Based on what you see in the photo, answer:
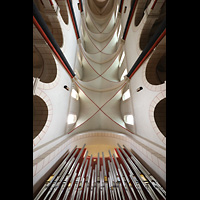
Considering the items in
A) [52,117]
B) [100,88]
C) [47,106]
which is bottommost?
[52,117]

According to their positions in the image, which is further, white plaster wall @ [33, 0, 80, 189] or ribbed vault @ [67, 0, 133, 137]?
ribbed vault @ [67, 0, 133, 137]

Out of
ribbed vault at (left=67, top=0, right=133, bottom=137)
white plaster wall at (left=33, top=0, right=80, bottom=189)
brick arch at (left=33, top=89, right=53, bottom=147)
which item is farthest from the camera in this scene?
ribbed vault at (left=67, top=0, right=133, bottom=137)

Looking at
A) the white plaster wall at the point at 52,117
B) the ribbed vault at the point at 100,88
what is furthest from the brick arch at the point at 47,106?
the ribbed vault at the point at 100,88

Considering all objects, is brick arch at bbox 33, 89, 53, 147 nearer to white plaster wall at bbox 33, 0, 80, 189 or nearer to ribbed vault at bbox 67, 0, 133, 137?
white plaster wall at bbox 33, 0, 80, 189

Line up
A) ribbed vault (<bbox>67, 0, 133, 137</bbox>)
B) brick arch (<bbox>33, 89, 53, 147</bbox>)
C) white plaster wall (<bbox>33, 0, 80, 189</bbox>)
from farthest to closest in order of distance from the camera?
1. ribbed vault (<bbox>67, 0, 133, 137</bbox>)
2. brick arch (<bbox>33, 89, 53, 147</bbox>)
3. white plaster wall (<bbox>33, 0, 80, 189</bbox>)

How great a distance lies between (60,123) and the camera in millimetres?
4180

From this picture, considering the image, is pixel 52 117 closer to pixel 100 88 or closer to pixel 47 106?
pixel 47 106

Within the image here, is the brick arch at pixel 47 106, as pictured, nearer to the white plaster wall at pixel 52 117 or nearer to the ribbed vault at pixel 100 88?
the white plaster wall at pixel 52 117

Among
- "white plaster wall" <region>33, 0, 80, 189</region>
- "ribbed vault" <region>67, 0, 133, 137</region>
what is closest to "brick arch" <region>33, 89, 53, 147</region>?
"white plaster wall" <region>33, 0, 80, 189</region>

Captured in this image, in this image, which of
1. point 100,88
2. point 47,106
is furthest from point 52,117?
point 100,88

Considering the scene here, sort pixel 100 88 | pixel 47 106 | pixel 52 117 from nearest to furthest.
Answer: pixel 47 106
pixel 52 117
pixel 100 88
